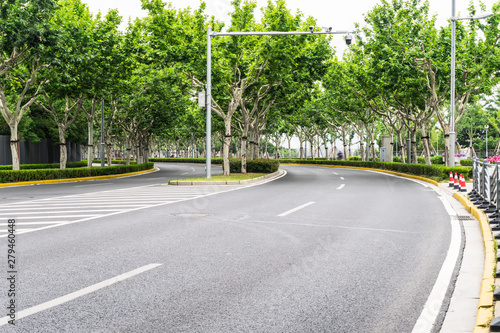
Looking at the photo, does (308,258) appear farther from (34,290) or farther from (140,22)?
(140,22)

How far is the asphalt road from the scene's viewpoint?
3971 millimetres

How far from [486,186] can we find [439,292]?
7.29m

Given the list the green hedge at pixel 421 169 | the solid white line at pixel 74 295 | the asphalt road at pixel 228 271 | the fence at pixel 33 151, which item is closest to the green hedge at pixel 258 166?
the green hedge at pixel 421 169

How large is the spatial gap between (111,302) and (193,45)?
66.4 ft

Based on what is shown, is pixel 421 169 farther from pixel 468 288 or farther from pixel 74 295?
pixel 74 295

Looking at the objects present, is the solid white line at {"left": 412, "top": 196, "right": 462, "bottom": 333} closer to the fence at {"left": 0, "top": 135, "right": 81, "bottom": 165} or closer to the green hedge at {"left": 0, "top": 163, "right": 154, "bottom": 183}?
the green hedge at {"left": 0, "top": 163, "right": 154, "bottom": 183}

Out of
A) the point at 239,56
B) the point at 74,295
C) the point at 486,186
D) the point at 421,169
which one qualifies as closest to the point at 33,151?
the point at 239,56

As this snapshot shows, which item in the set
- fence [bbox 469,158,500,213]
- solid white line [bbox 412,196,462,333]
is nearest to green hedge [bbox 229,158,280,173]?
fence [bbox 469,158,500,213]

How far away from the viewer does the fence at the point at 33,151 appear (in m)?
35.9

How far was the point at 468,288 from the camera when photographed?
4883 mm

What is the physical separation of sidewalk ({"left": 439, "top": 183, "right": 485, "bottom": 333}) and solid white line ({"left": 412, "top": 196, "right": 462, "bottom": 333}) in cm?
10

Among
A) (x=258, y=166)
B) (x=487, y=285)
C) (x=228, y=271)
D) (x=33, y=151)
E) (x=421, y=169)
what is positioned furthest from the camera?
A: (x=33, y=151)

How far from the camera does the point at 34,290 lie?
15.5 ft

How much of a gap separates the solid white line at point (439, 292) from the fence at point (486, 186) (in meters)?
2.09
